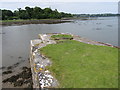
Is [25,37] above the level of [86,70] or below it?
above

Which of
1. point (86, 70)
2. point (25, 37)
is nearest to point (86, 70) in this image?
point (86, 70)

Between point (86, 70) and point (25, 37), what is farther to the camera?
point (25, 37)

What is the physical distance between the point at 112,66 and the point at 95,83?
2.30 meters

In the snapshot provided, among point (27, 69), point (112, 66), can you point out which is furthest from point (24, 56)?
point (112, 66)

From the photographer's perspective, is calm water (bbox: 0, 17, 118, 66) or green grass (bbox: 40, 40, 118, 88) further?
calm water (bbox: 0, 17, 118, 66)

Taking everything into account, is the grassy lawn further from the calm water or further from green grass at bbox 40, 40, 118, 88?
the calm water

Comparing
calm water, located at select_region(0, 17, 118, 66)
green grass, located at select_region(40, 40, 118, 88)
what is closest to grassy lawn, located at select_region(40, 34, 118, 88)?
green grass, located at select_region(40, 40, 118, 88)

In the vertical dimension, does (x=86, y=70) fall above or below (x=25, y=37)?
below

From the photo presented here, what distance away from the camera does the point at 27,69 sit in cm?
1045

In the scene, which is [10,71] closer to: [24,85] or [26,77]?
[26,77]

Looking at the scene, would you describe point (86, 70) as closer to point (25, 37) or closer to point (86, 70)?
point (86, 70)

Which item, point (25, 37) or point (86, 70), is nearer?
point (86, 70)

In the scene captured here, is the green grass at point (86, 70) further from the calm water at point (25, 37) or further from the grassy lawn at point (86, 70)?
the calm water at point (25, 37)

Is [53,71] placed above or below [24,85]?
above
